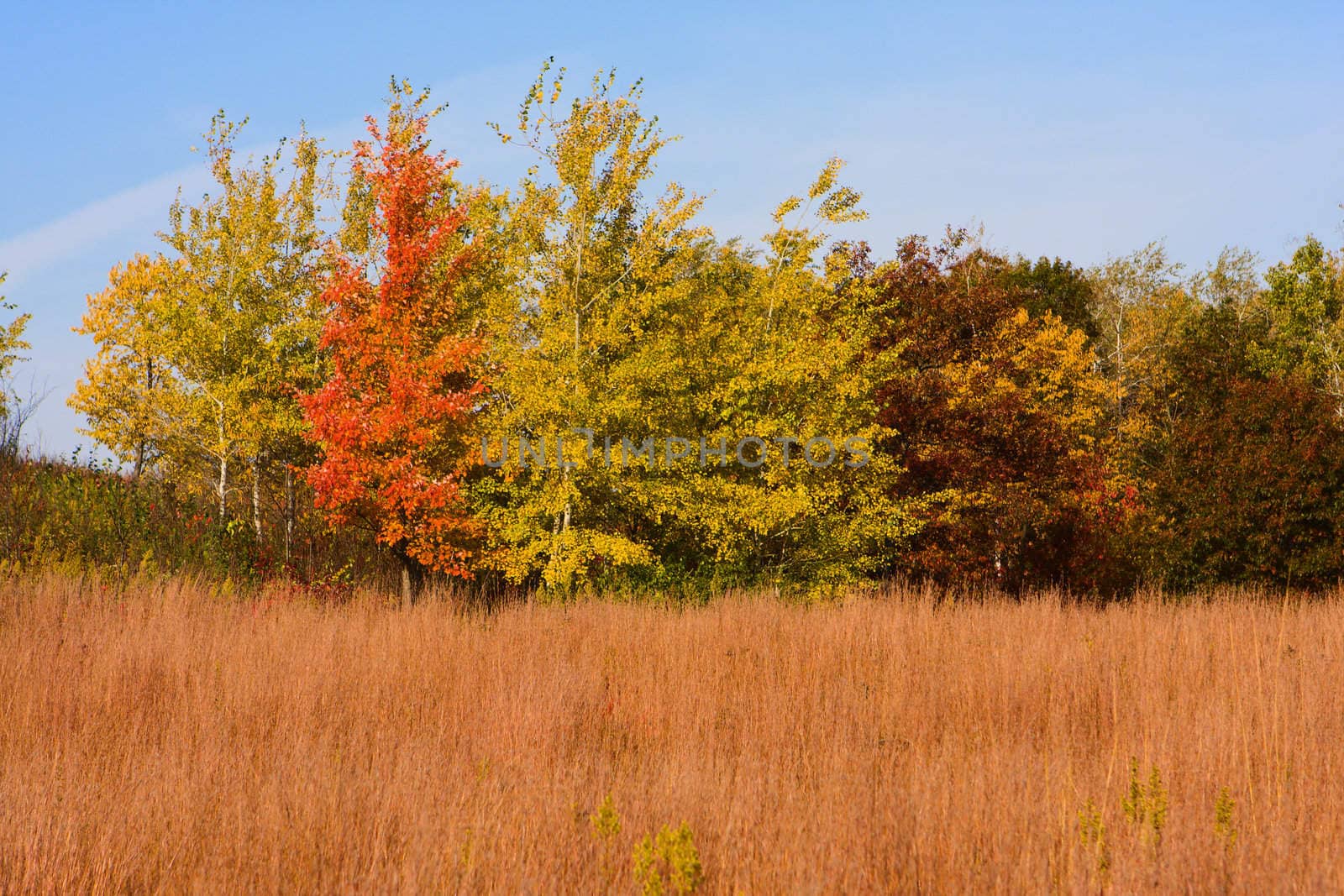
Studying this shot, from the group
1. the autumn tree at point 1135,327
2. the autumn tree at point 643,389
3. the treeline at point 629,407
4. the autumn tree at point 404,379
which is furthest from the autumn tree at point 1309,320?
the autumn tree at point 404,379

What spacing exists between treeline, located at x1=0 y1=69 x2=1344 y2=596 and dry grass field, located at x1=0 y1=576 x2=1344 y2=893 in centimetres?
390

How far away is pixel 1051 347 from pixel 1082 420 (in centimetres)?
218

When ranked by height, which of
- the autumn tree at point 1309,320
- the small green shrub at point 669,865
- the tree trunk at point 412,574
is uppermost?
the autumn tree at point 1309,320

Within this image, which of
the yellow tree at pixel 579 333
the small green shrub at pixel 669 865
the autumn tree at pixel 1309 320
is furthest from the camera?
the autumn tree at pixel 1309 320

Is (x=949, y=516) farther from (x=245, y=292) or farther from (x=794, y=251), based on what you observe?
(x=245, y=292)

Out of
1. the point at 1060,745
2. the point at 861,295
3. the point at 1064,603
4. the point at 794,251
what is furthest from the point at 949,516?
the point at 1060,745

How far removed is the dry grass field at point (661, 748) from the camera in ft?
15.7

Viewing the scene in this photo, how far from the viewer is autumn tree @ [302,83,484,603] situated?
1541 cm

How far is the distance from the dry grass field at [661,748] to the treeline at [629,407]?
12.8 feet

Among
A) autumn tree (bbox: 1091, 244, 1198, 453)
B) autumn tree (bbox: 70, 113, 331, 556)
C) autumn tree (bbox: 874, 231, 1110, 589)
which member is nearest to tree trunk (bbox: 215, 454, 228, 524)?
autumn tree (bbox: 70, 113, 331, 556)

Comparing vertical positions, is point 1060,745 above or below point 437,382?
below

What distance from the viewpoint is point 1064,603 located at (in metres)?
16.9

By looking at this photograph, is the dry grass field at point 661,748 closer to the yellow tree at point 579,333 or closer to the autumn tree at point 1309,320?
the yellow tree at point 579,333

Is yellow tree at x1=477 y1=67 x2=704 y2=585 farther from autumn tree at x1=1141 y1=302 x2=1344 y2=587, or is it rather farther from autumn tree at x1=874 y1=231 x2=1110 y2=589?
autumn tree at x1=1141 y1=302 x2=1344 y2=587
